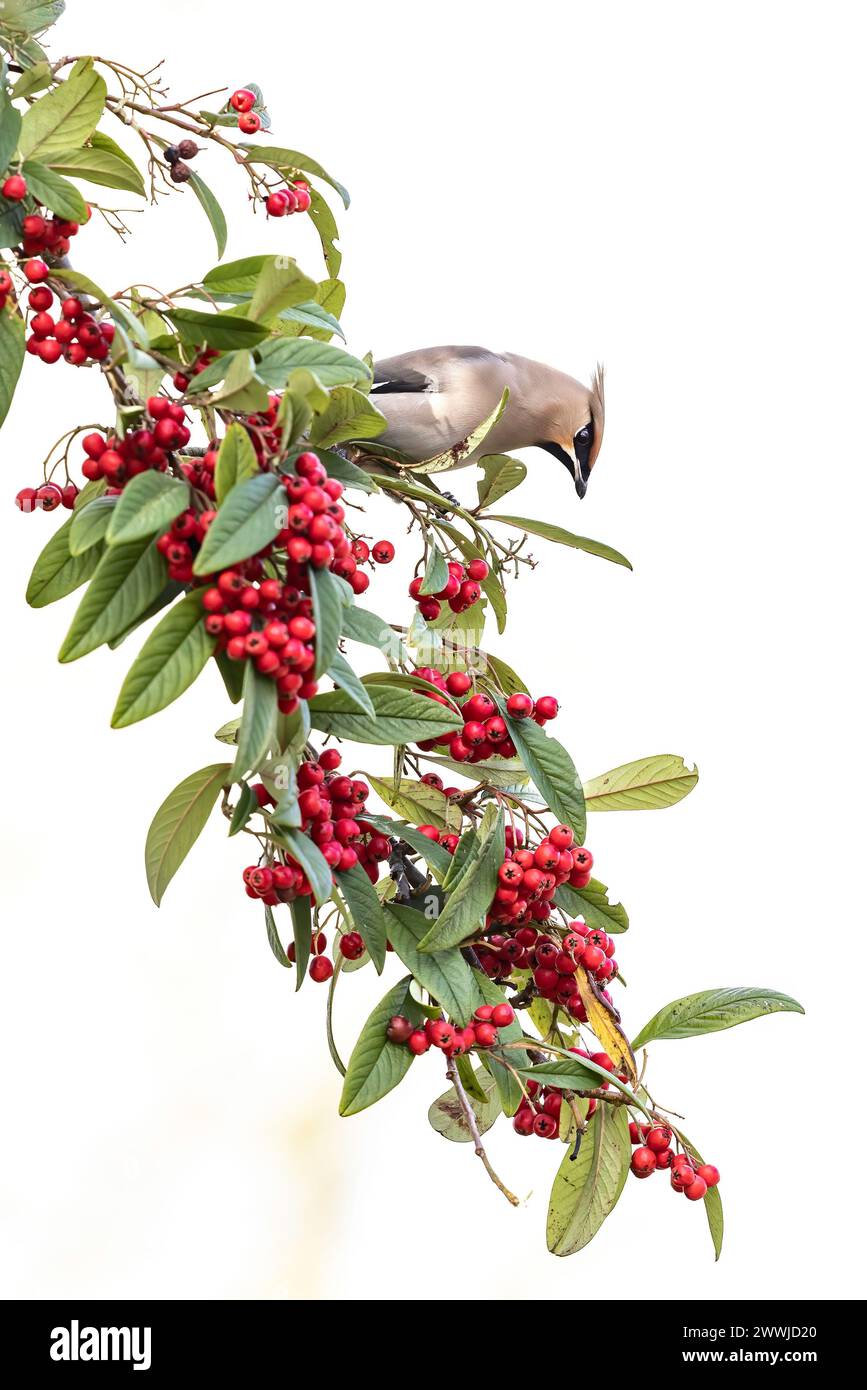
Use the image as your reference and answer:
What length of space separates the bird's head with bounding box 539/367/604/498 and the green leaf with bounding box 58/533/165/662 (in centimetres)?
104

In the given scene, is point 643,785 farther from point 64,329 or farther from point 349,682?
point 64,329

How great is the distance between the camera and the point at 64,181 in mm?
1025

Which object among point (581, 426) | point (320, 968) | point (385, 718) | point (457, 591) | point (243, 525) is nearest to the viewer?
point (243, 525)

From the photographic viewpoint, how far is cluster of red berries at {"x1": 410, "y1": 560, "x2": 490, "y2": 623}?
129cm

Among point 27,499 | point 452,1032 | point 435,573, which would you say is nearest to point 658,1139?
point 452,1032

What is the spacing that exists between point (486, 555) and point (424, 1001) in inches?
17.6

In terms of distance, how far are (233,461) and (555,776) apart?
1.35 ft

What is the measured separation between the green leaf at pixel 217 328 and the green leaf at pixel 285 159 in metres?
0.30

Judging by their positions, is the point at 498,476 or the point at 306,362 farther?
the point at 498,476

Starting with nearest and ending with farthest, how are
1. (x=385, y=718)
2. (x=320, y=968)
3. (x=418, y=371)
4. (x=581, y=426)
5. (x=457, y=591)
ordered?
(x=385, y=718) → (x=320, y=968) → (x=457, y=591) → (x=418, y=371) → (x=581, y=426)

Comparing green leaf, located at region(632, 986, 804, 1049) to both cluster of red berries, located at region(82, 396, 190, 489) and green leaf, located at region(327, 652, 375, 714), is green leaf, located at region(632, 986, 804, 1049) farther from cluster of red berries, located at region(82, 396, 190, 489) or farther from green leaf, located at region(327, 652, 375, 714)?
cluster of red berries, located at region(82, 396, 190, 489)

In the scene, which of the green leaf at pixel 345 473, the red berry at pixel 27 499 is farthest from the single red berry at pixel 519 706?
the red berry at pixel 27 499

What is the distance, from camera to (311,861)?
994 mm

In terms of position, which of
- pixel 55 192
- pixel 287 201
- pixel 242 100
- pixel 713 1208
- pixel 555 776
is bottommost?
pixel 713 1208
